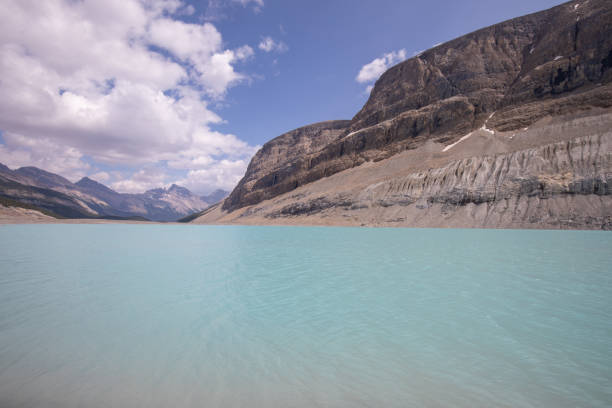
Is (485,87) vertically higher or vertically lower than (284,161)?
higher

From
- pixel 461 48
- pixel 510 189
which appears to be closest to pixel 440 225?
pixel 510 189

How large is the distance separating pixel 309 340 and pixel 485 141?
86883 millimetres

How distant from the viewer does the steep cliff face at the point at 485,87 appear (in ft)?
237

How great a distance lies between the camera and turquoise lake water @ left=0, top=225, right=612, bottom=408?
452 centimetres

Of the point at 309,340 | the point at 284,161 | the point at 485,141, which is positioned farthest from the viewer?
the point at 284,161

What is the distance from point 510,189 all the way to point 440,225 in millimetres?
13621

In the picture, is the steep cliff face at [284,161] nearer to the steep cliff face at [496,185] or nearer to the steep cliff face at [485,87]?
the steep cliff face at [485,87]

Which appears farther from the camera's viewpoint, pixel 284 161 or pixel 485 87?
pixel 284 161

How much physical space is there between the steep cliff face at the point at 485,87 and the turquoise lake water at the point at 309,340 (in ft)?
269

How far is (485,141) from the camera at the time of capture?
75.7 metres

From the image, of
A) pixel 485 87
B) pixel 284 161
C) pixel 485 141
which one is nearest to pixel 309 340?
pixel 485 141

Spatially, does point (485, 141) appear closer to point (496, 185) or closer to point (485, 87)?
point (496, 185)

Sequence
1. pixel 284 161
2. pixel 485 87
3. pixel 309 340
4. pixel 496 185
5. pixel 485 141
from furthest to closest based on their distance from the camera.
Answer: pixel 284 161 → pixel 485 87 → pixel 485 141 → pixel 496 185 → pixel 309 340

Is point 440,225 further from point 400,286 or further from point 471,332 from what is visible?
point 471,332
